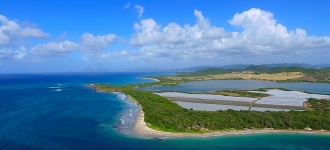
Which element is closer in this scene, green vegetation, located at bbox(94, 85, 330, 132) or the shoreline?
the shoreline

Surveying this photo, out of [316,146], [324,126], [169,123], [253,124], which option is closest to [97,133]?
[169,123]

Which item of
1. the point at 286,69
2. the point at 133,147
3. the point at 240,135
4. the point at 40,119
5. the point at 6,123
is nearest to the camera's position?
the point at 133,147

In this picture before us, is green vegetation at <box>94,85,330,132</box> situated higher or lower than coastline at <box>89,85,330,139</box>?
higher

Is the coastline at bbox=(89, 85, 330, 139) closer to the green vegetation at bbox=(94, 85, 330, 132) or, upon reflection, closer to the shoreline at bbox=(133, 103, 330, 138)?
the shoreline at bbox=(133, 103, 330, 138)

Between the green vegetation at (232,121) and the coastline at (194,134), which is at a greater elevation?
the green vegetation at (232,121)

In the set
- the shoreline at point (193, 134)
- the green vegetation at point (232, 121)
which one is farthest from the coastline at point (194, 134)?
the green vegetation at point (232, 121)

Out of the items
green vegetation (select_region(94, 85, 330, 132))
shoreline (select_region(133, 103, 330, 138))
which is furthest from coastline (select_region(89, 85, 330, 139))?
green vegetation (select_region(94, 85, 330, 132))

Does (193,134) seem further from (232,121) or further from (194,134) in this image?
(232,121)

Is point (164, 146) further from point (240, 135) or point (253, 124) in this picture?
point (253, 124)

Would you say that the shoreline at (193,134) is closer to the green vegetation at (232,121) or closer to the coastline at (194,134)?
the coastline at (194,134)

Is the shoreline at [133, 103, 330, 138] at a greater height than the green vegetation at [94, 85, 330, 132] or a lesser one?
lesser

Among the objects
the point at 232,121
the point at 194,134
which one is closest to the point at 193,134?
the point at 194,134
